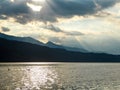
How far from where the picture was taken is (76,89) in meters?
95.1

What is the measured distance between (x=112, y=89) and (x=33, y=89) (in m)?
25.1

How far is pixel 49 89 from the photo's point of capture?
95.6 meters

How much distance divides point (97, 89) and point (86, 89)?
11.6 feet

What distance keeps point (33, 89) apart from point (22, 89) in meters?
3.74

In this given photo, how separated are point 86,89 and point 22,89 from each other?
2045cm

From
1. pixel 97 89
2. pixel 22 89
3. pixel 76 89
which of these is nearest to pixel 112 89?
pixel 97 89

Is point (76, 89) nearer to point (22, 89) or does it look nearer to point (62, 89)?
point (62, 89)

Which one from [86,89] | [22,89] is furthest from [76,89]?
[22,89]

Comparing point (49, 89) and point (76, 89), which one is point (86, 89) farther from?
point (49, 89)

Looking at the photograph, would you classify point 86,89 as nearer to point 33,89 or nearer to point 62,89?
point 62,89

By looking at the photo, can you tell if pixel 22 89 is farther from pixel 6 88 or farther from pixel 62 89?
pixel 62 89

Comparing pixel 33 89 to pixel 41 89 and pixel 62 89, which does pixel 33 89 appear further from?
pixel 62 89

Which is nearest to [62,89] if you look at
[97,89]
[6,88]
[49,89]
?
[49,89]

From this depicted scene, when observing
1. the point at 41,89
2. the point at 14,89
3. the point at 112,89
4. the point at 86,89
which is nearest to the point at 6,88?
the point at 14,89
